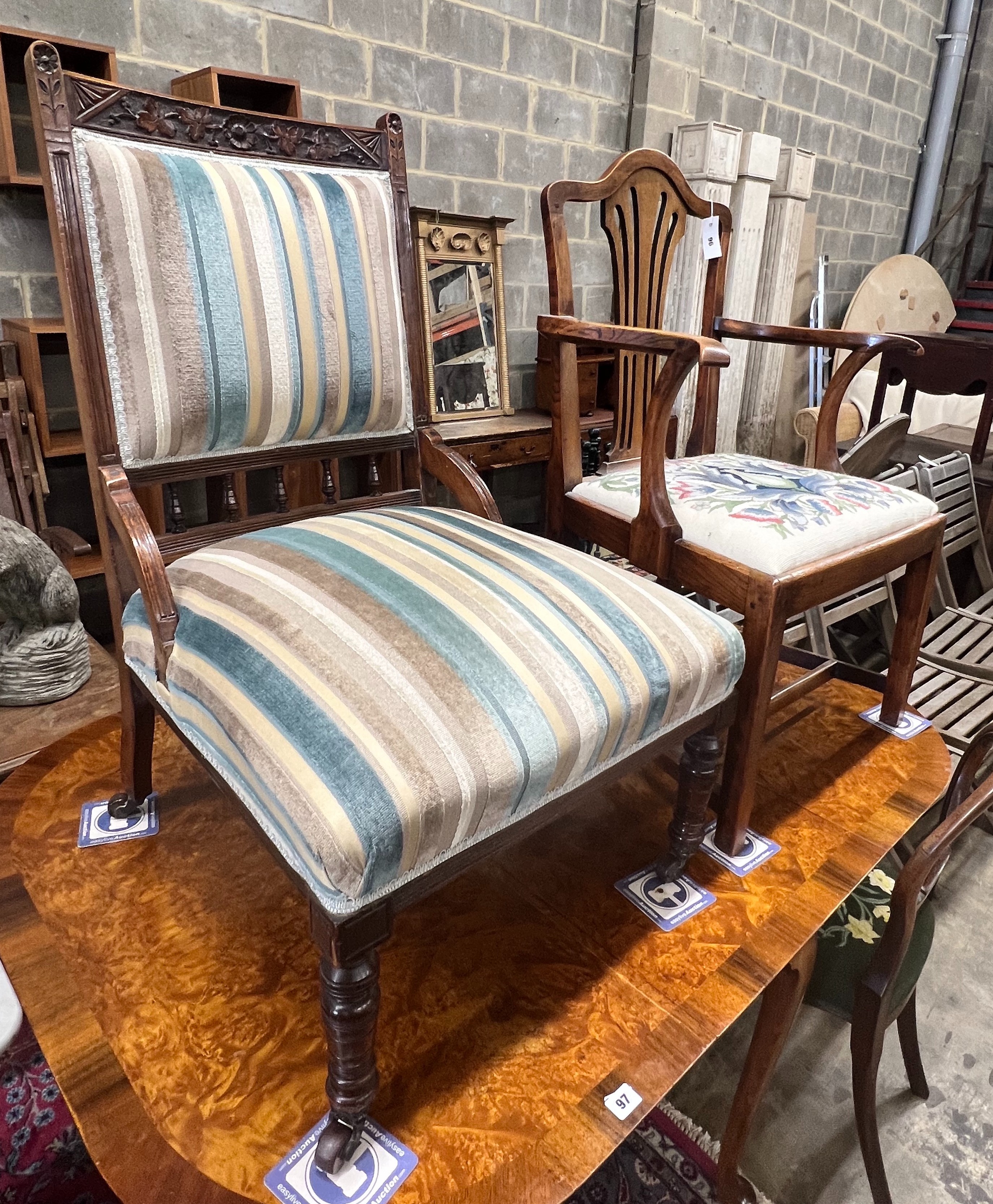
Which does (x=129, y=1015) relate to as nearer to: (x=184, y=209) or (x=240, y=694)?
(x=240, y=694)

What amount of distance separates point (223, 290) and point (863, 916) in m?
1.32

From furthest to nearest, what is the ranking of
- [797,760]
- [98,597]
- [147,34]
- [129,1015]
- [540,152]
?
[540,152] < [98,597] < [147,34] < [797,760] < [129,1015]

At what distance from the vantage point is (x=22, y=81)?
1.63 meters

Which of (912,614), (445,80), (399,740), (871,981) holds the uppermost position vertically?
(445,80)

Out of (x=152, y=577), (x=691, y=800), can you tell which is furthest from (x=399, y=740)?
(x=691, y=800)

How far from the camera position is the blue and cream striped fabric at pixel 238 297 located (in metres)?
0.87

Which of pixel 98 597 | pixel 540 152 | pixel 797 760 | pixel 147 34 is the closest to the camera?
pixel 797 760

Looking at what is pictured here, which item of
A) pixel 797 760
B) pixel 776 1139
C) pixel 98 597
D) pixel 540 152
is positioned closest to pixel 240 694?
pixel 797 760

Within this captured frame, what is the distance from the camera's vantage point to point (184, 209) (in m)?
0.91

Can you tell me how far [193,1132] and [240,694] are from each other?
14.9 inches

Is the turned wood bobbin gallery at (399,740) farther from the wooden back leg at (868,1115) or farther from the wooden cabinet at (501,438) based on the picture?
the wooden cabinet at (501,438)

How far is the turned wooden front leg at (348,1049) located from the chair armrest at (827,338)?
1138 millimetres

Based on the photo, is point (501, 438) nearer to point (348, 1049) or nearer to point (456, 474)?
point (456, 474)

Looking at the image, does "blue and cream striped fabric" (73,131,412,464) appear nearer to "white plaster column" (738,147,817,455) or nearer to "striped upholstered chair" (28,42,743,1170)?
"striped upholstered chair" (28,42,743,1170)
